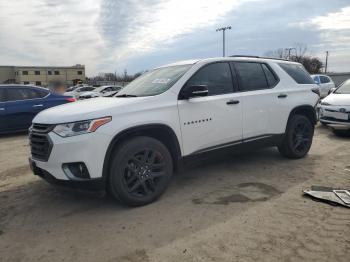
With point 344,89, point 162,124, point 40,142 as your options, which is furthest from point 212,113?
point 344,89

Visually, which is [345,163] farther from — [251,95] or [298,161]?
[251,95]

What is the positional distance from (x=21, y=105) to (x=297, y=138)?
7.48 m

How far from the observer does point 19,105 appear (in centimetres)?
991

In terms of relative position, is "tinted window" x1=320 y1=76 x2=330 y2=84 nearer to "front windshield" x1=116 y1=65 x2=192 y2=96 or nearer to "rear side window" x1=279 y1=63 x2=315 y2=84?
"rear side window" x1=279 y1=63 x2=315 y2=84

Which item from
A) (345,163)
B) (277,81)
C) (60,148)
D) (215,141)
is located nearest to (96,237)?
(60,148)

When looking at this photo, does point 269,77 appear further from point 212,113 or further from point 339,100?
point 339,100

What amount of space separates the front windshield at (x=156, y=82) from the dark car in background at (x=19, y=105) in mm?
5645

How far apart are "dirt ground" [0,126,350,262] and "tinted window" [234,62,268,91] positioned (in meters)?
1.35

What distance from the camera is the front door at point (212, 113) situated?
4.64m

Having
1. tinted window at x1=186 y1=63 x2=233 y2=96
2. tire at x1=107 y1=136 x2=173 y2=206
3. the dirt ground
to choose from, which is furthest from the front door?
the dirt ground

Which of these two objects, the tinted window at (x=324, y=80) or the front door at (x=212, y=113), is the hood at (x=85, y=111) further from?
the tinted window at (x=324, y=80)

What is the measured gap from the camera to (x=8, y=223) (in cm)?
404

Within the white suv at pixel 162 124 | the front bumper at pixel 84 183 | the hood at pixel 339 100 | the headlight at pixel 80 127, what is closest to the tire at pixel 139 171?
the white suv at pixel 162 124

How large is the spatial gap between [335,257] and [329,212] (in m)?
1.01
